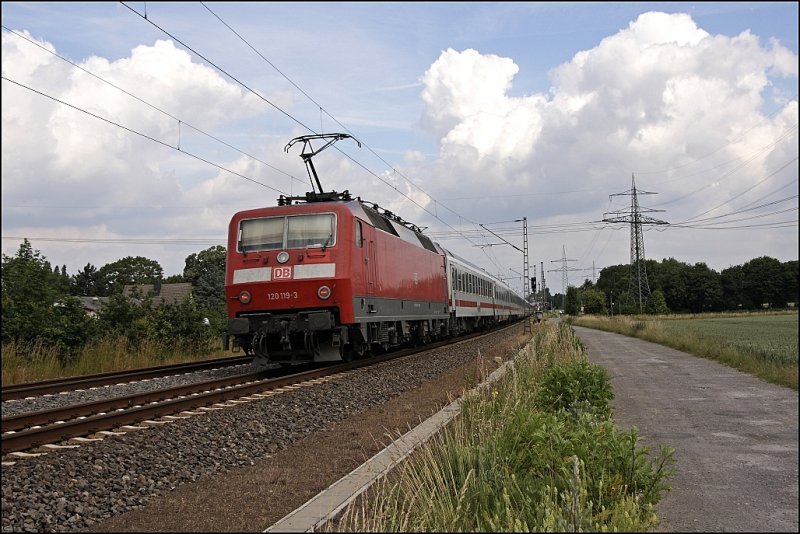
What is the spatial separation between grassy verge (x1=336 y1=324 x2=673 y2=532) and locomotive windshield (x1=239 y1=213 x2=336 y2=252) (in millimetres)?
7755

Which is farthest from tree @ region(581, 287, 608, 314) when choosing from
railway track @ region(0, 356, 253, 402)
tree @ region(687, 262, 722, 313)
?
railway track @ region(0, 356, 253, 402)

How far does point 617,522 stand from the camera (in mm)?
4453

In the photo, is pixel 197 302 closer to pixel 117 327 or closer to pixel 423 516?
pixel 117 327

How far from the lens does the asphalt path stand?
539cm

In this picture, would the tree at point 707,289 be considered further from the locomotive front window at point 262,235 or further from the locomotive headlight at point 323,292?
the locomotive front window at point 262,235

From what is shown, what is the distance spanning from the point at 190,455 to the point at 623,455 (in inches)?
179

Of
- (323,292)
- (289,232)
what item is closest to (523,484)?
(323,292)

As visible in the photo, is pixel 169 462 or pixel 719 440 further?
pixel 719 440

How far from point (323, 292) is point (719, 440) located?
813 cm

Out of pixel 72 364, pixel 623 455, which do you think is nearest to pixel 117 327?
pixel 72 364

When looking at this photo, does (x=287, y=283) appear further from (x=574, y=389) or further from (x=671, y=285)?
(x=671, y=285)

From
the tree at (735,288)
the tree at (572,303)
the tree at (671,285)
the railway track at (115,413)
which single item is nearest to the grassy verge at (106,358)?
the railway track at (115,413)

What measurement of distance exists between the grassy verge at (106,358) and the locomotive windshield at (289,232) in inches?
146

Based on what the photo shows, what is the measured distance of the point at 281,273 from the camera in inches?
576
